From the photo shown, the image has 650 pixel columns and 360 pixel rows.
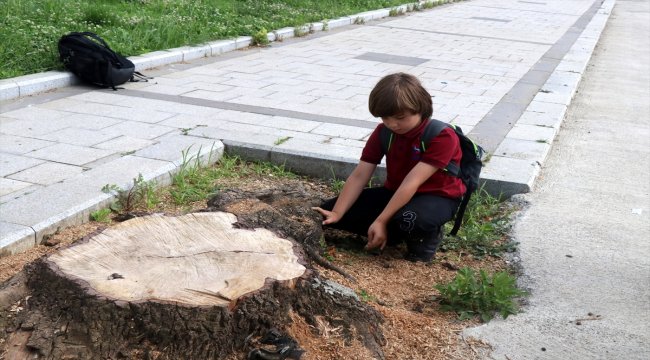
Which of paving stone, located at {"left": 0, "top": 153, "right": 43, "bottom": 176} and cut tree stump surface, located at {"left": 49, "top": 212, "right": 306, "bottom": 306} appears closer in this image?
cut tree stump surface, located at {"left": 49, "top": 212, "right": 306, "bottom": 306}

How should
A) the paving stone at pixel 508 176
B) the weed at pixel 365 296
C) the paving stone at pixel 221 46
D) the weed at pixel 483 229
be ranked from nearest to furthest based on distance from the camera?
the weed at pixel 365 296
the weed at pixel 483 229
the paving stone at pixel 508 176
the paving stone at pixel 221 46

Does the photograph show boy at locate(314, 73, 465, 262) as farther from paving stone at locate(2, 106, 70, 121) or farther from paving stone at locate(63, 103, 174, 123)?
paving stone at locate(2, 106, 70, 121)

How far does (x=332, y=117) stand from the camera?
6914 mm

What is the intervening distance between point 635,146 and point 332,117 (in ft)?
8.70

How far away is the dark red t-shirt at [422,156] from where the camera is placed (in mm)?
3928

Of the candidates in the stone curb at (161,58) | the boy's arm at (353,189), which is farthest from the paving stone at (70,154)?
the boy's arm at (353,189)

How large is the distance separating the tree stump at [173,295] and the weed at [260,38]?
790 centimetres

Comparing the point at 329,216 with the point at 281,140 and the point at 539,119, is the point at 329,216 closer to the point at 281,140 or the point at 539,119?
the point at 281,140

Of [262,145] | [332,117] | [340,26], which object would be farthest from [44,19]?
[340,26]

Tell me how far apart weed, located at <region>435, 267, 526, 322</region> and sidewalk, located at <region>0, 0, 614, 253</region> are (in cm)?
180

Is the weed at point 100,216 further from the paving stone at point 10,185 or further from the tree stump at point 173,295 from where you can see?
the tree stump at point 173,295

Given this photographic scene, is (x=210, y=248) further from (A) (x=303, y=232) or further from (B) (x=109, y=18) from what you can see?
(B) (x=109, y=18)

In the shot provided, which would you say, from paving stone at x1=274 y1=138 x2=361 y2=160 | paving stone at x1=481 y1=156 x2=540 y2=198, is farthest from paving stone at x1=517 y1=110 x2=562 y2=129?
paving stone at x1=274 y1=138 x2=361 y2=160

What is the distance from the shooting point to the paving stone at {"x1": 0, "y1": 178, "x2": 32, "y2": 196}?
453 centimetres
